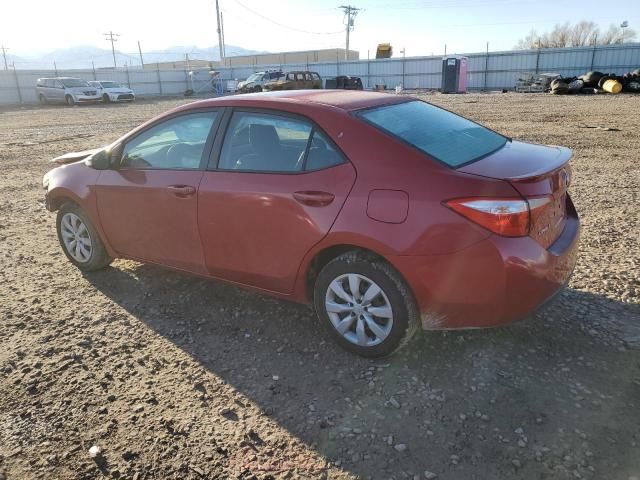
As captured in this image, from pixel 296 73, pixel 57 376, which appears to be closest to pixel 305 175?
pixel 57 376

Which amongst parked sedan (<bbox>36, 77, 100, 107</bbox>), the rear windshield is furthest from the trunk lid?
parked sedan (<bbox>36, 77, 100, 107</bbox>)

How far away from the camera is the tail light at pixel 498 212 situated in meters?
2.70

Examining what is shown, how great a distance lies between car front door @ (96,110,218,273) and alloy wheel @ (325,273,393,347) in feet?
3.86

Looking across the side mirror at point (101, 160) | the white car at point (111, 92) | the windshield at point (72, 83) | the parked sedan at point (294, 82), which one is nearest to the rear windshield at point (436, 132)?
the side mirror at point (101, 160)

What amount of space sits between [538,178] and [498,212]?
38 centimetres

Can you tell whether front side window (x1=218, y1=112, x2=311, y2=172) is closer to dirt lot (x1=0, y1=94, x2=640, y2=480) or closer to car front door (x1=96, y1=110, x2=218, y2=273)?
car front door (x1=96, y1=110, x2=218, y2=273)

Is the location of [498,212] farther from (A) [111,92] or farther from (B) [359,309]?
(A) [111,92]

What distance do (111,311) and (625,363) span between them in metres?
3.75

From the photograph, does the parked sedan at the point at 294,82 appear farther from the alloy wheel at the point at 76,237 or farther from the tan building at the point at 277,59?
the tan building at the point at 277,59

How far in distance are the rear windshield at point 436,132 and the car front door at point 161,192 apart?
132 cm

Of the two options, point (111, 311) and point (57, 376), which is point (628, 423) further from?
point (111, 311)

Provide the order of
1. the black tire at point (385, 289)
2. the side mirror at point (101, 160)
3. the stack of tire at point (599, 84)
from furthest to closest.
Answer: the stack of tire at point (599, 84) < the side mirror at point (101, 160) < the black tire at point (385, 289)

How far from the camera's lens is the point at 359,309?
320 centimetres

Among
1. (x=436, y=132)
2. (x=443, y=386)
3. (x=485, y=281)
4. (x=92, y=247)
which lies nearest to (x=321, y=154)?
(x=436, y=132)
